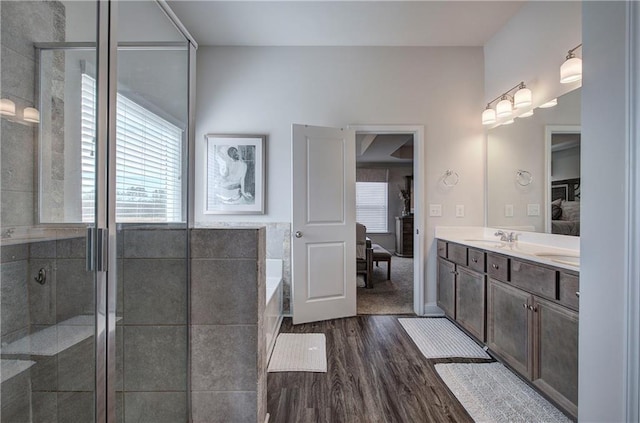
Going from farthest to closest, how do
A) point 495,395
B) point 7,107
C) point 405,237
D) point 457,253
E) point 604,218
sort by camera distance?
point 405,237
point 457,253
point 495,395
point 7,107
point 604,218

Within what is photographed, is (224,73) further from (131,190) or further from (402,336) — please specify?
(402,336)

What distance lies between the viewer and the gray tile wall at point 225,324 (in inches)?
50.4

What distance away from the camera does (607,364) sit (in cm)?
72

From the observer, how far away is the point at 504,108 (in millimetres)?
2742

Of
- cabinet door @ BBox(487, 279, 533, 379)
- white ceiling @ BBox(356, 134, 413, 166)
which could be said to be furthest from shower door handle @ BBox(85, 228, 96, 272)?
white ceiling @ BBox(356, 134, 413, 166)

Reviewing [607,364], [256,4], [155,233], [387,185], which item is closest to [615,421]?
[607,364]

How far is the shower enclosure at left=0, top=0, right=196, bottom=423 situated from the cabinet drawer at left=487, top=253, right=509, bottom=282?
6.80 feet

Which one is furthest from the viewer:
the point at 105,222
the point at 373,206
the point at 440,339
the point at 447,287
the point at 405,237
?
the point at 373,206

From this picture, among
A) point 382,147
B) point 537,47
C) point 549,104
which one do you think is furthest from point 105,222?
point 382,147

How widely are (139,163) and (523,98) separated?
3.00 metres

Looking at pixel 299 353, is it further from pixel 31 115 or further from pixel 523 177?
pixel 523 177

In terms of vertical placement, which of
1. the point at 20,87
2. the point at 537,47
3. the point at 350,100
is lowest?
the point at 20,87

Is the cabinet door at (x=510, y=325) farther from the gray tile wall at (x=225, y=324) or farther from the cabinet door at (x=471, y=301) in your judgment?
the gray tile wall at (x=225, y=324)

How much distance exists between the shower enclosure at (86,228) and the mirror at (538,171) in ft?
8.68
